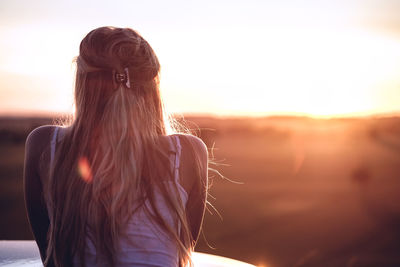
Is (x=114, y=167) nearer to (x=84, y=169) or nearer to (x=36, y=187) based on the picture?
(x=84, y=169)

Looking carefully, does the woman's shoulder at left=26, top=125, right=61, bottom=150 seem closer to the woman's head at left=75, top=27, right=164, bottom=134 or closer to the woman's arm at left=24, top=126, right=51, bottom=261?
the woman's arm at left=24, top=126, right=51, bottom=261

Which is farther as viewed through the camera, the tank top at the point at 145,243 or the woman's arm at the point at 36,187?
the woman's arm at the point at 36,187

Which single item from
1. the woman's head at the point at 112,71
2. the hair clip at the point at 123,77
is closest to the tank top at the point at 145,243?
the woman's head at the point at 112,71

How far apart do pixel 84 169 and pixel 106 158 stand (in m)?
0.11

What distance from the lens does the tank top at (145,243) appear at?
1738mm

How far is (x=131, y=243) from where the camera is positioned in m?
1.75

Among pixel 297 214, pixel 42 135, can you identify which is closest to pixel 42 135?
pixel 42 135

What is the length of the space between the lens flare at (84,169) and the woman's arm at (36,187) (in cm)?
18

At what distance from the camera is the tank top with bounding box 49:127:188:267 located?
5.70 ft

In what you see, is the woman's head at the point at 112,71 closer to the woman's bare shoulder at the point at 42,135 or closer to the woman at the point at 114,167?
the woman at the point at 114,167

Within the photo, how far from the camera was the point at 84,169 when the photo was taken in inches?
71.2

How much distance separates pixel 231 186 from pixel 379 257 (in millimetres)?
7375

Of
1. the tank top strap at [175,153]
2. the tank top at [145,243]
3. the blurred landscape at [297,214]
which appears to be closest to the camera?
the tank top at [145,243]

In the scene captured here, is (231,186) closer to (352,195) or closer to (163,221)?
(352,195)
